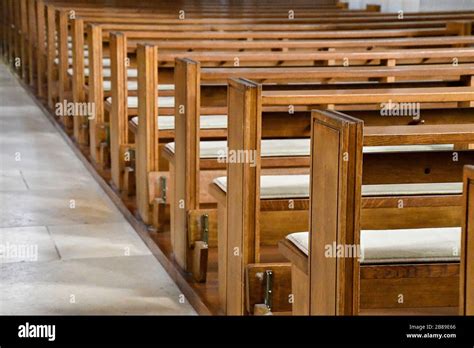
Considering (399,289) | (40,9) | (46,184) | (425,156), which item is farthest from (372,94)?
(40,9)

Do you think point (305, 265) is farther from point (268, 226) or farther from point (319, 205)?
point (268, 226)

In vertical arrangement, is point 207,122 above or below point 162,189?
above

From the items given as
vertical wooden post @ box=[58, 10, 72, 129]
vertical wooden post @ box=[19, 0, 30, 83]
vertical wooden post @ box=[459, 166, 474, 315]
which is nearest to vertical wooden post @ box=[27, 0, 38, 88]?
vertical wooden post @ box=[19, 0, 30, 83]

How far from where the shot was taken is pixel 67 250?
4223 millimetres

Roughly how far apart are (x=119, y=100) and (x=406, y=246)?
2.70 m

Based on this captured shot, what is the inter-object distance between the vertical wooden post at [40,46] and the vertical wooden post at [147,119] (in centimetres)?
379

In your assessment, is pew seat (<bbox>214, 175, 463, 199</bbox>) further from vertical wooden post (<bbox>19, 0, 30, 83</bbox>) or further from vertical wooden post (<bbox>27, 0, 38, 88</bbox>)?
vertical wooden post (<bbox>19, 0, 30, 83</bbox>)

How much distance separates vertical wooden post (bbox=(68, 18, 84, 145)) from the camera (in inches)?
246

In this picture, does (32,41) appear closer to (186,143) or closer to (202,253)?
(186,143)

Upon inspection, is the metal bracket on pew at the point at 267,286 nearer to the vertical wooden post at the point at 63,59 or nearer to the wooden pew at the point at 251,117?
the wooden pew at the point at 251,117

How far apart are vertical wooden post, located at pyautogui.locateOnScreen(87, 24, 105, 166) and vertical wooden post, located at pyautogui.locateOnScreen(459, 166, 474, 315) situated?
12.7ft

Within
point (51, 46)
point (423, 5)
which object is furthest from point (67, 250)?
point (423, 5)

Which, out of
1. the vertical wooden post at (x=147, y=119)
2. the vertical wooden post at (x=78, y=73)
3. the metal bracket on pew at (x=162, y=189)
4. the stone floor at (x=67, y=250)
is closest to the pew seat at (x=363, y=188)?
the stone floor at (x=67, y=250)

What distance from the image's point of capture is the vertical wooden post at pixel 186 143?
3.74m
